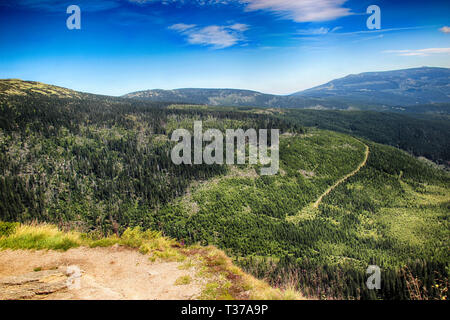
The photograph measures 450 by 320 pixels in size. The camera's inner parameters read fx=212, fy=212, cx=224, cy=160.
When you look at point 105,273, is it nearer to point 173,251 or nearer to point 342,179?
point 173,251

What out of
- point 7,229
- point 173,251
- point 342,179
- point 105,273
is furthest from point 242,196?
point 105,273

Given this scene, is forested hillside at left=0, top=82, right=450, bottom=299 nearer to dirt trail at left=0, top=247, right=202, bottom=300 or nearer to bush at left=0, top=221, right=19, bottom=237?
dirt trail at left=0, top=247, right=202, bottom=300

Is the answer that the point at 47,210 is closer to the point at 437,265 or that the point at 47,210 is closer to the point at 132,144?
the point at 132,144

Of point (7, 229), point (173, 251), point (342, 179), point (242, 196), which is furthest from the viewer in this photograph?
point (342, 179)

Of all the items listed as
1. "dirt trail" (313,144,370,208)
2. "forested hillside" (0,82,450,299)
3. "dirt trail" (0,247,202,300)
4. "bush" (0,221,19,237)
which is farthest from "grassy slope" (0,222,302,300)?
"dirt trail" (313,144,370,208)

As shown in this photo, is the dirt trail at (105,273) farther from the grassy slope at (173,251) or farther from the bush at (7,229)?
the bush at (7,229)
